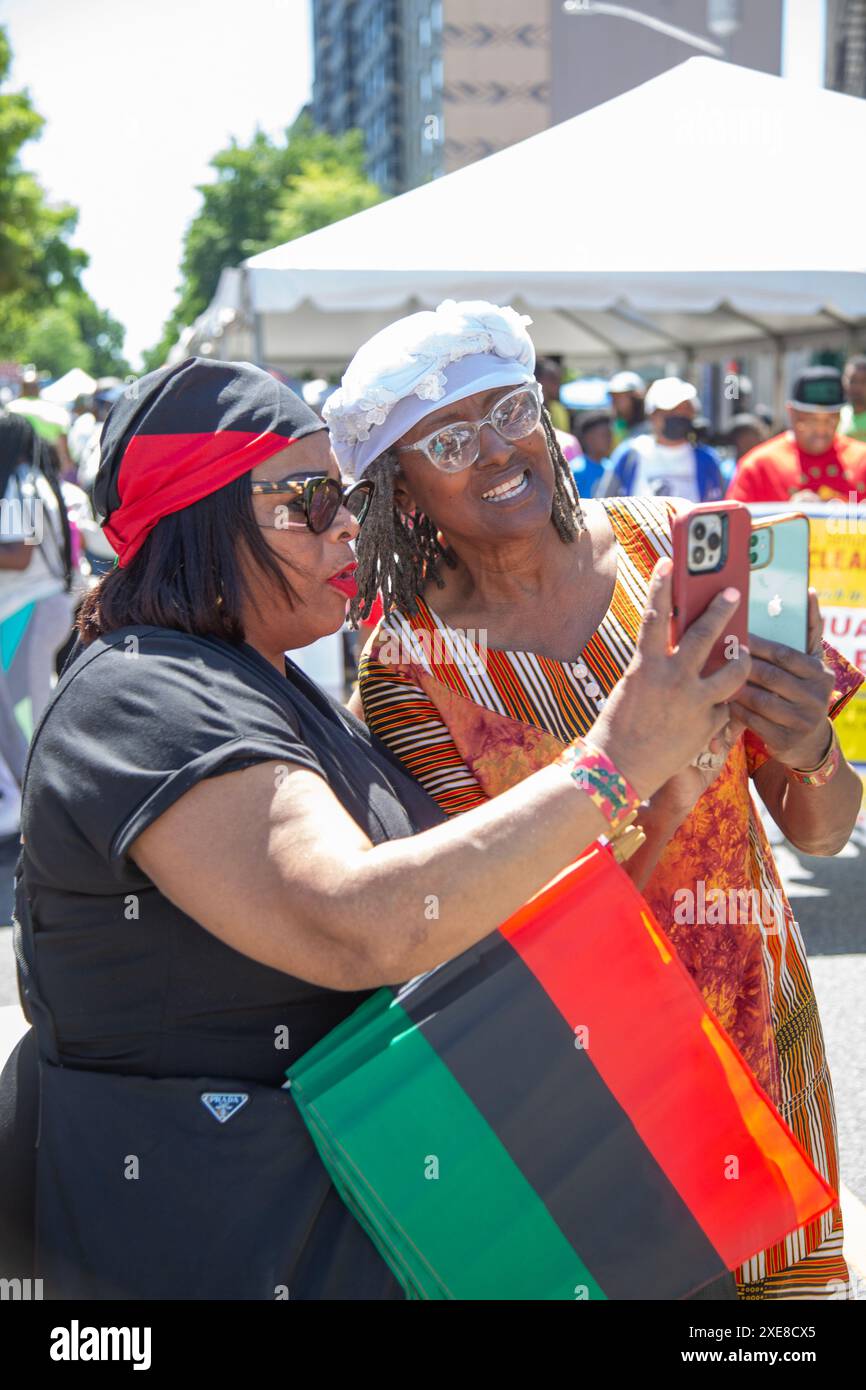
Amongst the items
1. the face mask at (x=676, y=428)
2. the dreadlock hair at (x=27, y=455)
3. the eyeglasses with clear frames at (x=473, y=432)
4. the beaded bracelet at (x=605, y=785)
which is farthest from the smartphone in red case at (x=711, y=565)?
the face mask at (x=676, y=428)

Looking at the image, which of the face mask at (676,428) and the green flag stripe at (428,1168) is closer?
the green flag stripe at (428,1168)

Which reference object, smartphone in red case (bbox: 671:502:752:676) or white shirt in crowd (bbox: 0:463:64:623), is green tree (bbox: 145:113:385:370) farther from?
smartphone in red case (bbox: 671:502:752:676)

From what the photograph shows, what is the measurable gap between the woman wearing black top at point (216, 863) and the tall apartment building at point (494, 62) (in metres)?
38.7

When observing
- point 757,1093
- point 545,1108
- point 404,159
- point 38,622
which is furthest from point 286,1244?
point 404,159

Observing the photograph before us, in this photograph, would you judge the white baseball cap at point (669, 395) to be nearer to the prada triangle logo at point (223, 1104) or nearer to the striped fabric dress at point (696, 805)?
the striped fabric dress at point (696, 805)

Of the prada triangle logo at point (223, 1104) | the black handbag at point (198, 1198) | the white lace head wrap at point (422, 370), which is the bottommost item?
the black handbag at point (198, 1198)

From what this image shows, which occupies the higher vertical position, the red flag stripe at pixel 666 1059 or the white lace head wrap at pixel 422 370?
the white lace head wrap at pixel 422 370

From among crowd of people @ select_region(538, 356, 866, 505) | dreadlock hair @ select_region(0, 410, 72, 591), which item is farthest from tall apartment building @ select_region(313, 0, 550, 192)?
dreadlock hair @ select_region(0, 410, 72, 591)

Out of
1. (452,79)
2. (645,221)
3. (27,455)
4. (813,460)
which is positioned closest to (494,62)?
(452,79)

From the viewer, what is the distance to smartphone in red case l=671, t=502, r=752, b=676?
1.39 meters

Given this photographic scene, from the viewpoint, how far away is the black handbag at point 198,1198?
1423 millimetres

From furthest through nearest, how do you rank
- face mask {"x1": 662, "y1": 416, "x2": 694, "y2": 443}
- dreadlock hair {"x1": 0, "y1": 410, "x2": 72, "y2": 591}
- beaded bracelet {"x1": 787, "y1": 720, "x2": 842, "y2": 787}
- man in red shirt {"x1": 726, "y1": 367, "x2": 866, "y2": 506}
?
face mask {"x1": 662, "y1": 416, "x2": 694, "y2": 443}
man in red shirt {"x1": 726, "y1": 367, "x2": 866, "y2": 506}
dreadlock hair {"x1": 0, "y1": 410, "x2": 72, "y2": 591}
beaded bracelet {"x1": 787, "y1": 720, "x2": 842, "y2": 787}

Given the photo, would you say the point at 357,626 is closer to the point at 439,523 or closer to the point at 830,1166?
the point at 439,523

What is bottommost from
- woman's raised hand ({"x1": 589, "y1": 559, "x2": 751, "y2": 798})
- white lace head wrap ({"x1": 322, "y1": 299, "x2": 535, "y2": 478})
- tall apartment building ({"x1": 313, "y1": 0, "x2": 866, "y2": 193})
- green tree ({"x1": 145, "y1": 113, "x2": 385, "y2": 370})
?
woman's raised hand ({"x1": 589, "y1": 559, "x2": 751, "y2": 798})
